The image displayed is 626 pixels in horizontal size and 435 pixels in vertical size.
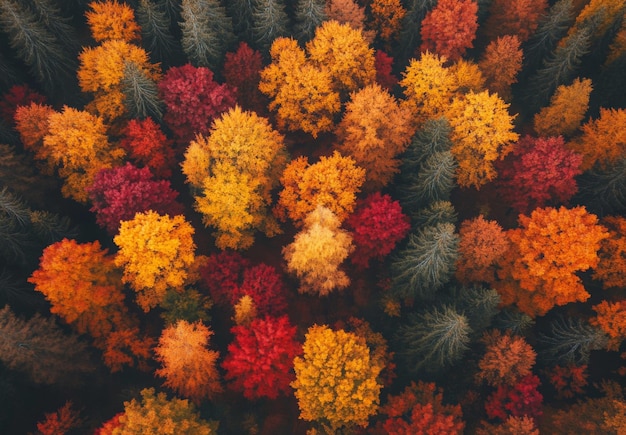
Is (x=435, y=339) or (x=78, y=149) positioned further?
(x=78, y=149)

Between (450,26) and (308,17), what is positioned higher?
(308,17)

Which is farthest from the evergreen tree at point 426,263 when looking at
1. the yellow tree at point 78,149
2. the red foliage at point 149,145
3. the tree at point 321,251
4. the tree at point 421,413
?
the yellow tree at point 78,149

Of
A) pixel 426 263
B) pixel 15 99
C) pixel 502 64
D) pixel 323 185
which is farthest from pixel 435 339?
pixel 15 99

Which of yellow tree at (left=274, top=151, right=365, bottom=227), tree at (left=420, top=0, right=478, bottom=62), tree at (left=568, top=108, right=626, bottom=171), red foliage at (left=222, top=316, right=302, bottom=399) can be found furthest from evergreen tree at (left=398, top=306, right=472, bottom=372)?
tree at (left=420, top=0, right=478, bottom=62)

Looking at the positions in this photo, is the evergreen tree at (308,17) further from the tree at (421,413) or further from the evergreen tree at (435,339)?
the tree at (421,413)

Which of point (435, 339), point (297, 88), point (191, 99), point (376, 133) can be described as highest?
point (297, 88)

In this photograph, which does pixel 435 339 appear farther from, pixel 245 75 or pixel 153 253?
pixel 245 75

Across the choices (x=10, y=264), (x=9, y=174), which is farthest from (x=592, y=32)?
(x=10, y=264)
